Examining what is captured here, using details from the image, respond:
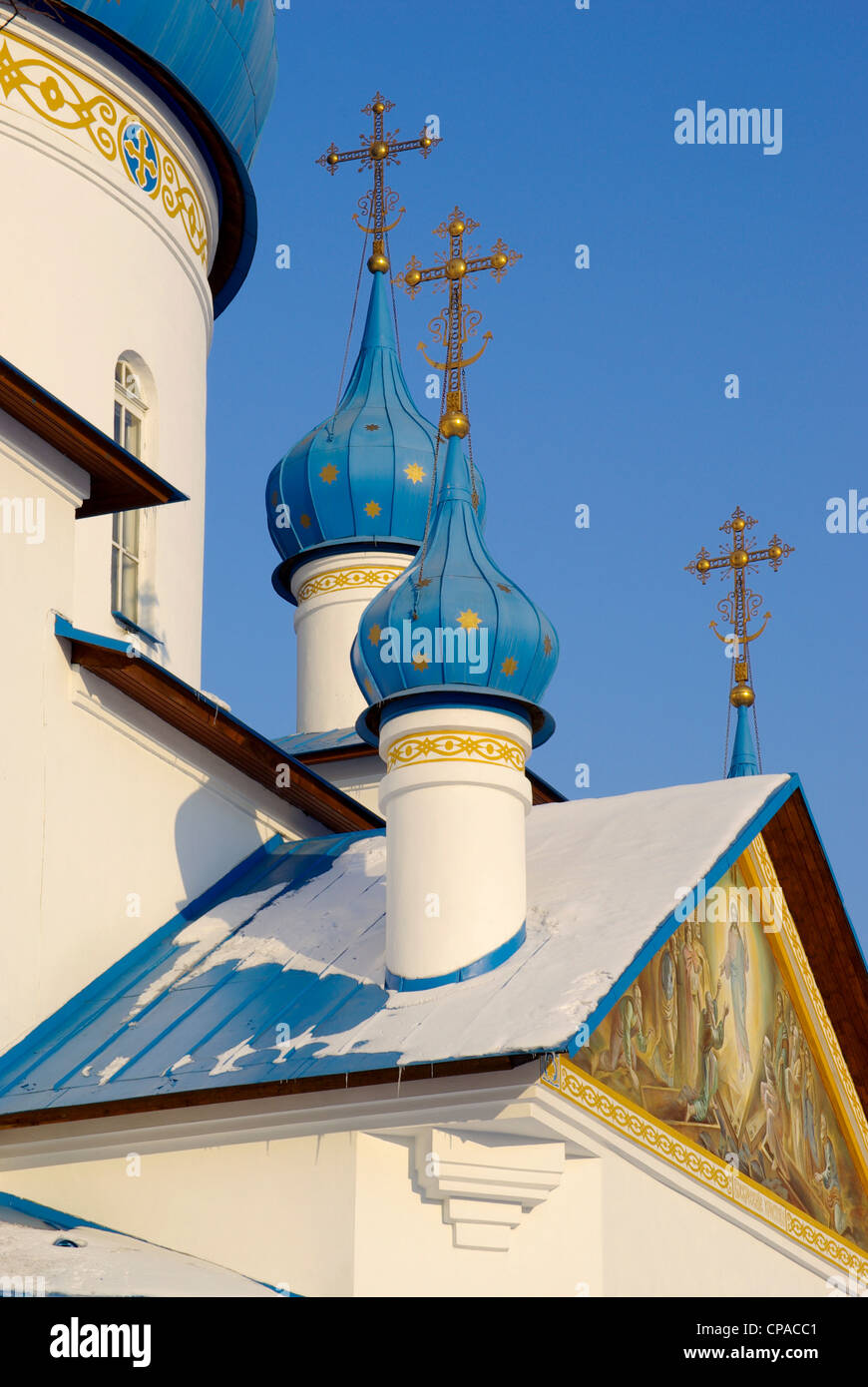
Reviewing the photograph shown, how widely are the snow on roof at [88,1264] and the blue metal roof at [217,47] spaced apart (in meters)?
6.56

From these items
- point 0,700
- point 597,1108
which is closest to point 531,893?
point 597,1108

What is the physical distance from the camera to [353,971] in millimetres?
9570

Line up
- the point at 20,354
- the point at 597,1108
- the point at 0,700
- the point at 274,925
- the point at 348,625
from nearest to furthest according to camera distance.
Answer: the point at 597,1108, the point at 0,700, the point at 274,925, the point at 20,354, the point at 348,625

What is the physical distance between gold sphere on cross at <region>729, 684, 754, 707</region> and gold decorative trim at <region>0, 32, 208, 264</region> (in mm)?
6321

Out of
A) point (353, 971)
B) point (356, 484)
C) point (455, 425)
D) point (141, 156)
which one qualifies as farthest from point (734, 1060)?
point (356, 484)

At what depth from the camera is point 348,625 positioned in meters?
15.9

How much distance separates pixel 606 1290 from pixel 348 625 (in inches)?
298

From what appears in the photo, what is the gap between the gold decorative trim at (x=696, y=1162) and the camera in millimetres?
8758

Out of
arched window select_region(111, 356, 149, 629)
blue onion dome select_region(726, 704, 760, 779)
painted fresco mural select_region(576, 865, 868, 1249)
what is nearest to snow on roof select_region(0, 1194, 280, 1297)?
painted fresco mural select_region(576, 865, 868, 1249)

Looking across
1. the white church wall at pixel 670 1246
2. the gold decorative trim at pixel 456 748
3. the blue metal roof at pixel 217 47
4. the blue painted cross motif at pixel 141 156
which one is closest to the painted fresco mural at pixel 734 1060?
the white church wall at pixel 670 1246

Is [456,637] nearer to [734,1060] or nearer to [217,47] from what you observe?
[734,1060]

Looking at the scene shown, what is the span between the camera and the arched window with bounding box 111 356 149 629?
12.0 meters

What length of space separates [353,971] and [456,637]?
1.60 m
